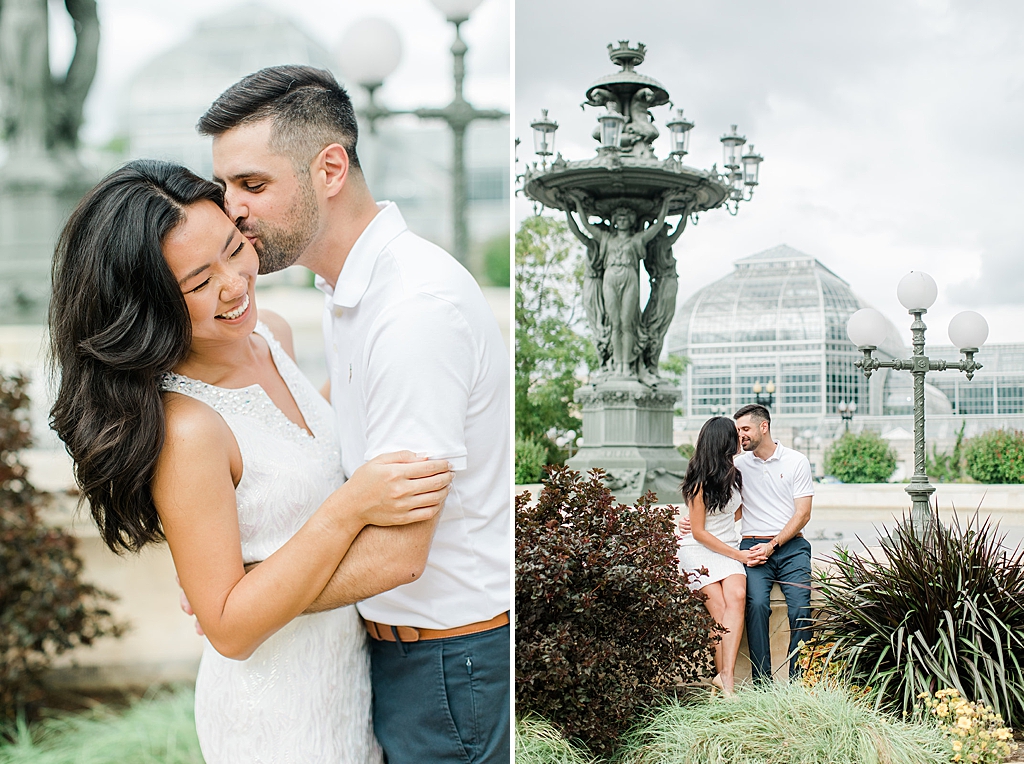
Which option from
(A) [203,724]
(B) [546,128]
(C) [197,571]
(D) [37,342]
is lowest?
(A) [203,724]

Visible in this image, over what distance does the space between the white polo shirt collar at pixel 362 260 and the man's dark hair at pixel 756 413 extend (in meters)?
1.23

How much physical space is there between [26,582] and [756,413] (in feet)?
8.71

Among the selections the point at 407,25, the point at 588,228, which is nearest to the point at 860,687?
the point at 588,228

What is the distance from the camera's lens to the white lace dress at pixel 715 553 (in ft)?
7.60

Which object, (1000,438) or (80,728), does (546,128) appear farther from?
(80,728)

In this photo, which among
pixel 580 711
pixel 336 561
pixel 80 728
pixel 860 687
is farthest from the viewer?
pixel 80 728

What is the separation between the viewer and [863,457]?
2.38 m

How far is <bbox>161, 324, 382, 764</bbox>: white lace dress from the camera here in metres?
1.48

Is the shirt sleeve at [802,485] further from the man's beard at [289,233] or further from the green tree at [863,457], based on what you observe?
the man's beard at [289,233]

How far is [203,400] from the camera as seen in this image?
4.81 ft

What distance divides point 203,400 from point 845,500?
5.65ft

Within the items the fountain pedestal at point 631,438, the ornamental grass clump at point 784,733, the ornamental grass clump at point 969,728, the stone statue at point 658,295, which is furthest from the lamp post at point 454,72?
the ornamental grass clump at point 969,728

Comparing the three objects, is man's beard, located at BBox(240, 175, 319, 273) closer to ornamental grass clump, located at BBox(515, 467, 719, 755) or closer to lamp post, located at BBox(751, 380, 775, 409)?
ornamental grass clump, located at BBox(515, 467, 719, 755)

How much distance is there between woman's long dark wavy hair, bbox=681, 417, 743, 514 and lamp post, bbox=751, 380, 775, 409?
4.9 inches
